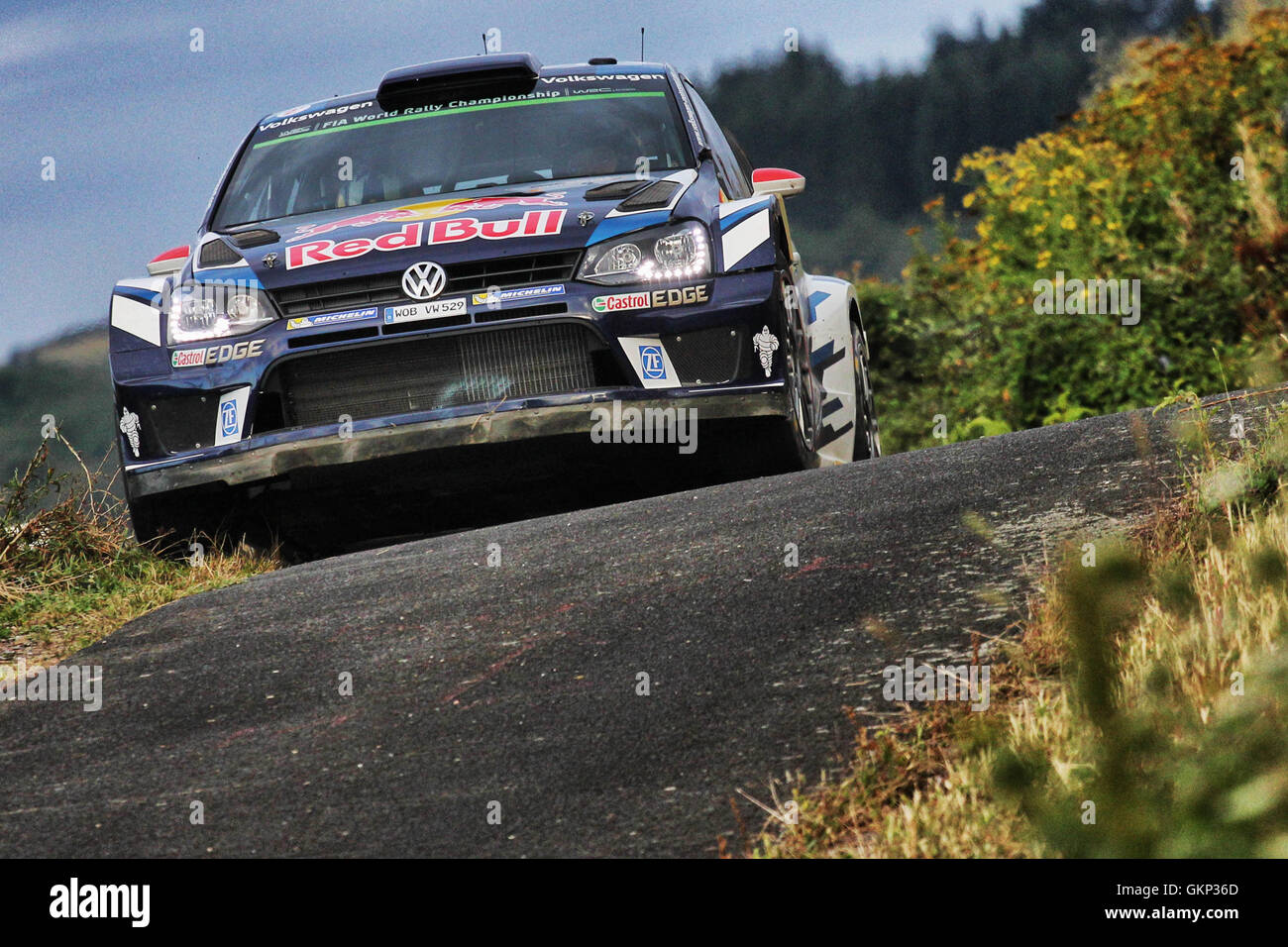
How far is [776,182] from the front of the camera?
7051 millimetres

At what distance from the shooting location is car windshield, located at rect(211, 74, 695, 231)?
7039 millimetres

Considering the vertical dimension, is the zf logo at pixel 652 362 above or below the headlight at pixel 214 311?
below

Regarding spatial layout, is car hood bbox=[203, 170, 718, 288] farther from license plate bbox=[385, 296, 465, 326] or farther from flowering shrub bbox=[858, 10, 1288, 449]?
flowering shrub bbox=[858, 10, 1288, 449]

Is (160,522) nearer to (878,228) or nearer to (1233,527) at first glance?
(1233,527)

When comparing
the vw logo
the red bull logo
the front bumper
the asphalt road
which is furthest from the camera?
the red bull logo

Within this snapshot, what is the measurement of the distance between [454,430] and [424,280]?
0.57 m

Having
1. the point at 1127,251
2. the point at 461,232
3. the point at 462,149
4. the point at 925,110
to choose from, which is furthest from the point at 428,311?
the point at 925,110

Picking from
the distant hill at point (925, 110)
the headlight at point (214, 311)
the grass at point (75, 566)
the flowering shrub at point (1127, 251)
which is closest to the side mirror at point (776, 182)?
the headlight at point (214, 311)

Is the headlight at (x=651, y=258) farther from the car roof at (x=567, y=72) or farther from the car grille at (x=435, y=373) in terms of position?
the car roof at (x=567, y=72)

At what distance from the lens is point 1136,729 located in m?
1.42

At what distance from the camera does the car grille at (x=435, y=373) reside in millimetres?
6031

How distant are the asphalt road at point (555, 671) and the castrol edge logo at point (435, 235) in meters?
1.11

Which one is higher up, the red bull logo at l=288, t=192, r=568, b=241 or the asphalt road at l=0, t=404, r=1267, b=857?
the red bull logo at l=288, t=192, r=568, b=241

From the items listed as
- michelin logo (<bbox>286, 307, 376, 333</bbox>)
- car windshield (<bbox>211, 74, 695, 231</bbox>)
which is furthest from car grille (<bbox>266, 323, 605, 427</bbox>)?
car windshield (<bbox>211, 74, 695, 231</bbox>)
